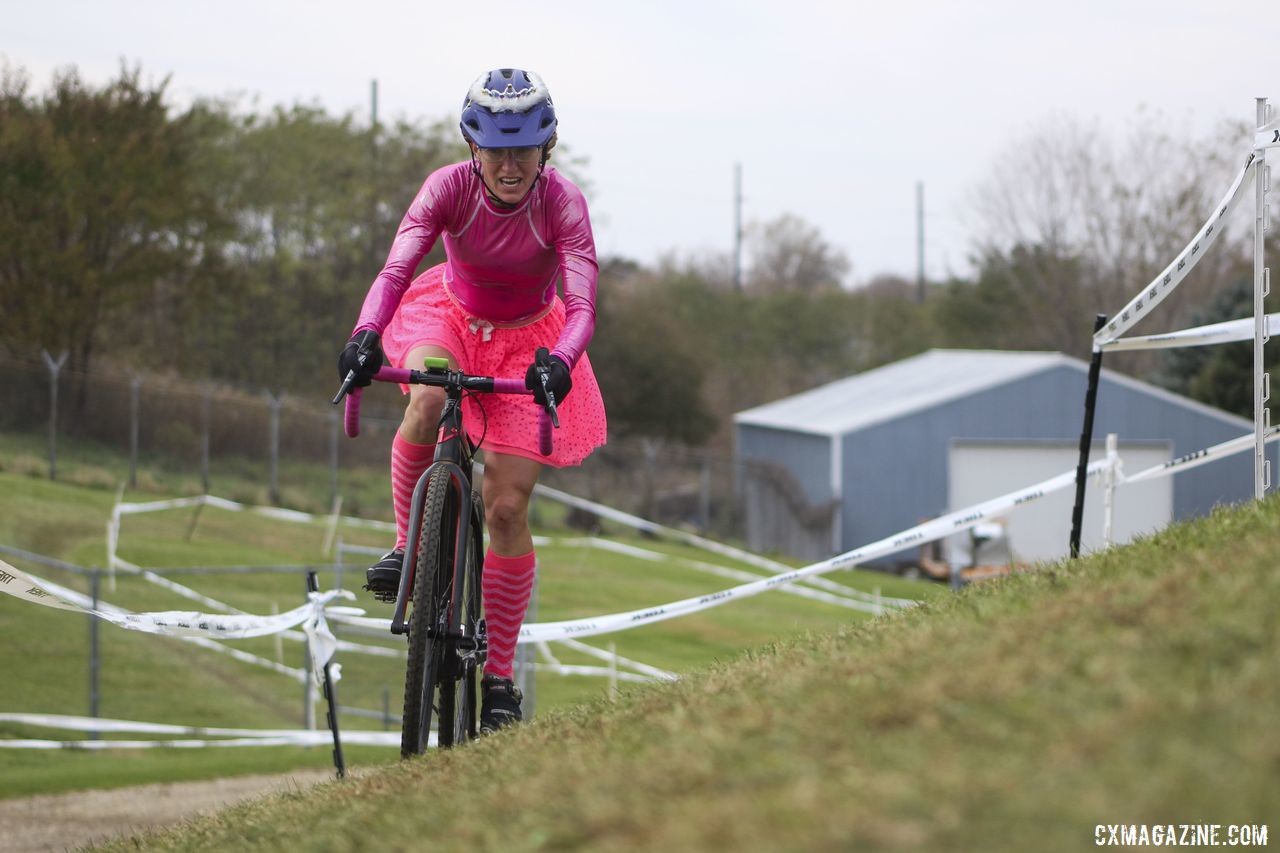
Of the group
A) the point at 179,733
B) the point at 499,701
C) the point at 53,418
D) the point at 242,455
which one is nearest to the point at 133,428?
the point at 53,418

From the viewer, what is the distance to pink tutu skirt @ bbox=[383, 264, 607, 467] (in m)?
6.05

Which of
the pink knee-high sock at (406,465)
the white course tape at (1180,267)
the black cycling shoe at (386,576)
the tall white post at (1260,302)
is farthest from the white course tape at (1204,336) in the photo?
the black cycling shoe at (386,576)

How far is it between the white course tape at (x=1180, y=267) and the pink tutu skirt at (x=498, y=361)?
8.10 feet

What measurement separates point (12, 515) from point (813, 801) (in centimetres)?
2254

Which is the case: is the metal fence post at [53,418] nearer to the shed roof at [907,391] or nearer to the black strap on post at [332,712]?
the shed roof at [907,391]

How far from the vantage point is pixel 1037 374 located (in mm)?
37969

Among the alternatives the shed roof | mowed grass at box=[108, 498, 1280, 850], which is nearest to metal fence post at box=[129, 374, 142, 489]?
the shed roof

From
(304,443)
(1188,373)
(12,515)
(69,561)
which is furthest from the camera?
(1188,373)

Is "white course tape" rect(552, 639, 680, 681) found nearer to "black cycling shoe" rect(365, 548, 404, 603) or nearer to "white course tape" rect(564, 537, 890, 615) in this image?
"white course tape" rect(564, 537, 890, 615)

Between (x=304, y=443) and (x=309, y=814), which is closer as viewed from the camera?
(x=309, y=814)

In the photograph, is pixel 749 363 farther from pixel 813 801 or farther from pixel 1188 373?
pixel 813 801

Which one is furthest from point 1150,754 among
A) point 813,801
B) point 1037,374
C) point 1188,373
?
point 1188,373

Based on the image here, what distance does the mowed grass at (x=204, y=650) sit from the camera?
12.7 metres

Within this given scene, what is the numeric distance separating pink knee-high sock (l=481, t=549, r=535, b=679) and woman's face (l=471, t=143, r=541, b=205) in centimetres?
147
